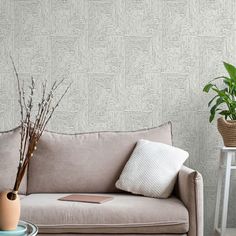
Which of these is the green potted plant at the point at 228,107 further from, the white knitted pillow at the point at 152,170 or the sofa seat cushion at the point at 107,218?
the sofa seat cushion at the point at 107,218

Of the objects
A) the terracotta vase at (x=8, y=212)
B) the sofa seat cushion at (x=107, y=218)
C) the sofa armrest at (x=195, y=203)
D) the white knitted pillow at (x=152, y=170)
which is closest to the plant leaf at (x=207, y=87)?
the white knitted pillow at (x=152, y=170)

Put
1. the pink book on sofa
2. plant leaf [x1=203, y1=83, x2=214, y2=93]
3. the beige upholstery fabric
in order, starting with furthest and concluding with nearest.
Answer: plant leaf [x1=203, y1=83, x2=214, y2=93] < the beige upholstery fabric < the pink book on sofa

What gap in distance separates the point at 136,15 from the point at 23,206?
6.07 ft

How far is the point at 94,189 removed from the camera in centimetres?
357

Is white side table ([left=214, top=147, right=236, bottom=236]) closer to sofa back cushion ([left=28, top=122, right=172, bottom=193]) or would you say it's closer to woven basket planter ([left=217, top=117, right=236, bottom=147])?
woven basket planter ([left=217, top=117, right=236, bottom=147])

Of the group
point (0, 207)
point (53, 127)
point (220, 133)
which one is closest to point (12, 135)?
point (53, 127)

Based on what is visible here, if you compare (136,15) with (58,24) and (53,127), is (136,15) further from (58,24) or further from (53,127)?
(53,127)

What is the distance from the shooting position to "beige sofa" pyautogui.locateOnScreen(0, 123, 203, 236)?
3.02m

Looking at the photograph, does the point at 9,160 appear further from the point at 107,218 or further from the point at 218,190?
the point at 218,190

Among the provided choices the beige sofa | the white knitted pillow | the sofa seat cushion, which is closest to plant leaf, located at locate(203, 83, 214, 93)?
the beige sofa

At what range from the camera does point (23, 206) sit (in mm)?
3080

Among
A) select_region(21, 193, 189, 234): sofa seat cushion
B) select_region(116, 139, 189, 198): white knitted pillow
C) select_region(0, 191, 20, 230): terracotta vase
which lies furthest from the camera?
select_region(116, 139, 189, 198): white knitted pillow

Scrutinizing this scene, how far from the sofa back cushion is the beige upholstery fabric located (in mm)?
126

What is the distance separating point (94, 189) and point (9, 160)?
61 centimetres
